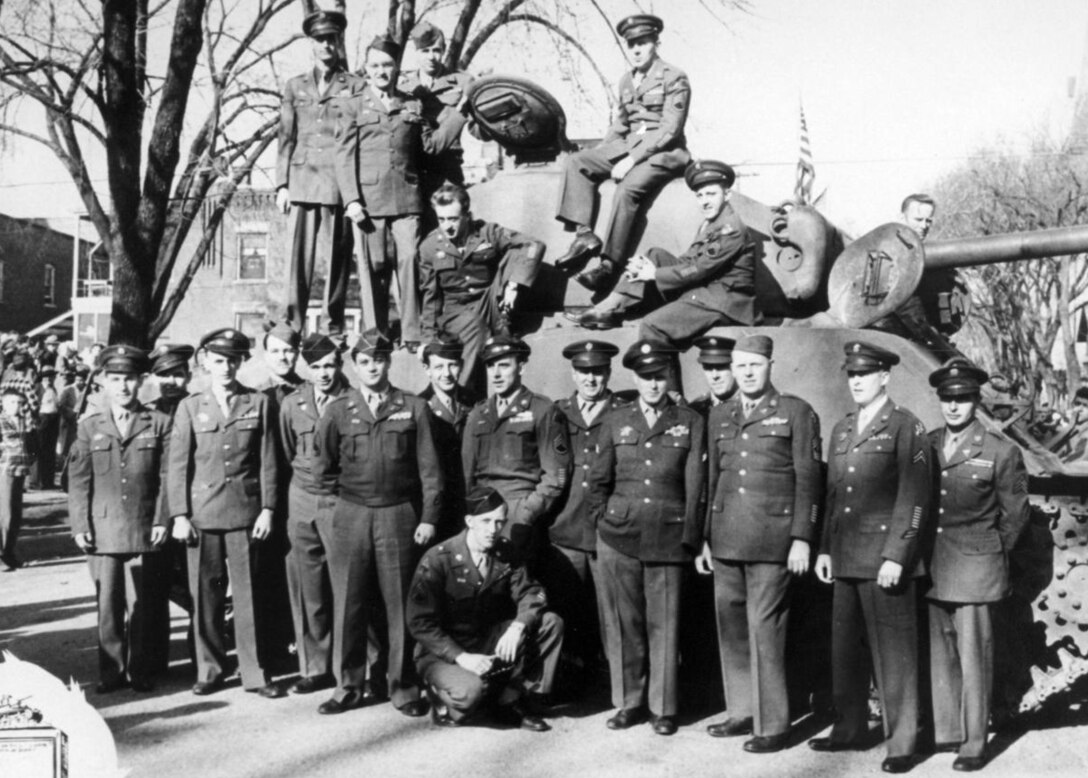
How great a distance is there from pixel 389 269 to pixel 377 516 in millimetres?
2236

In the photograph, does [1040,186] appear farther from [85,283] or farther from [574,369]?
[85,283]

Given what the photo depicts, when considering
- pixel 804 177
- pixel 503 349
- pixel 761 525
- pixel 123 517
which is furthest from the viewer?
pixel 804 177

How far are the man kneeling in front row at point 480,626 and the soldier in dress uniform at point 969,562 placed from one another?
1831 mm

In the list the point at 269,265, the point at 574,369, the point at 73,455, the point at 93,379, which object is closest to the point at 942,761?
the point at 574,369

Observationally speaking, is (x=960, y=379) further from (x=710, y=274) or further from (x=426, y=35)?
(x=426, y=35)

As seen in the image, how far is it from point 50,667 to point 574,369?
Answer: 3670mm

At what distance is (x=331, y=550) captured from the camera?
6.38 m

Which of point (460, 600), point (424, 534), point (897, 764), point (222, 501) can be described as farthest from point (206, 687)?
point (897, 764)

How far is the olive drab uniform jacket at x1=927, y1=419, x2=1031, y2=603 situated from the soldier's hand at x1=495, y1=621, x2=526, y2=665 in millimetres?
1911

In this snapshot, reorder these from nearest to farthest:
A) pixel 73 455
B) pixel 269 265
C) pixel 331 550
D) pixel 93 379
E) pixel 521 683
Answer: pixel 521 683
pixel 331 550
pixel 73 455
pixel 93 379
pixel 269 265

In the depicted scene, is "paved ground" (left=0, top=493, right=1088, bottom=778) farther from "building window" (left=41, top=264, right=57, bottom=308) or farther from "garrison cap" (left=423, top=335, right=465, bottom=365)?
"building window" (left=41, top=264, right=57, bottom=308)

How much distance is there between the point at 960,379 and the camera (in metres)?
5.46

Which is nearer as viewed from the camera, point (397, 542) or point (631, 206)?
point (397, 542)

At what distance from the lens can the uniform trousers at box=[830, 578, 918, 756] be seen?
17.6ft
